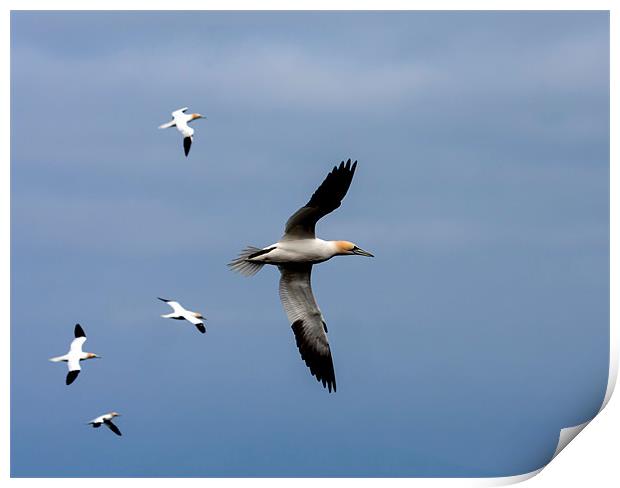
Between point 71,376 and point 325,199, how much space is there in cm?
123

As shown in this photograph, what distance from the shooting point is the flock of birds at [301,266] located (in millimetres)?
5180

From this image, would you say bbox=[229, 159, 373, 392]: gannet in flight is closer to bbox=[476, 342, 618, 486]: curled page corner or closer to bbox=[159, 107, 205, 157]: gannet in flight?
bbox=[159, 107, 205, 157]: gannet in flight

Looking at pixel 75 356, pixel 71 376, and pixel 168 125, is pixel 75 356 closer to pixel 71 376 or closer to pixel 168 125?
pixel 71 376

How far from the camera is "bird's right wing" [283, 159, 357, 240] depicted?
17.3 feet

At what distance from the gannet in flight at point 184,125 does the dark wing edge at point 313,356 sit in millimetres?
1004

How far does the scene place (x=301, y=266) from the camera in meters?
5.68

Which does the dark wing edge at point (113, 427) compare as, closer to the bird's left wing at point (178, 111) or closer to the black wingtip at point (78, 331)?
the black wingtip at point (78, 331)

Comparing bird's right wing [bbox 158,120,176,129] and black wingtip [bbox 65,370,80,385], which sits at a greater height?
bird's right wing [bbox 158,120,176,129]

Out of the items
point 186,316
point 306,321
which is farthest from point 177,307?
point 306,321

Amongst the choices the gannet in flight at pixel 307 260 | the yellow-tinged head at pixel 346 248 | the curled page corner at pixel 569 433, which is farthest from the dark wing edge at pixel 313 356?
the curled page corner at pixel 569 433

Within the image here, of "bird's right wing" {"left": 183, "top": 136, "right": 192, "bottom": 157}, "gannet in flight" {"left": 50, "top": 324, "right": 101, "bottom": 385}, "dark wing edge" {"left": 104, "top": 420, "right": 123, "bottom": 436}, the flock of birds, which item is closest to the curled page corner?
the flock of birds
